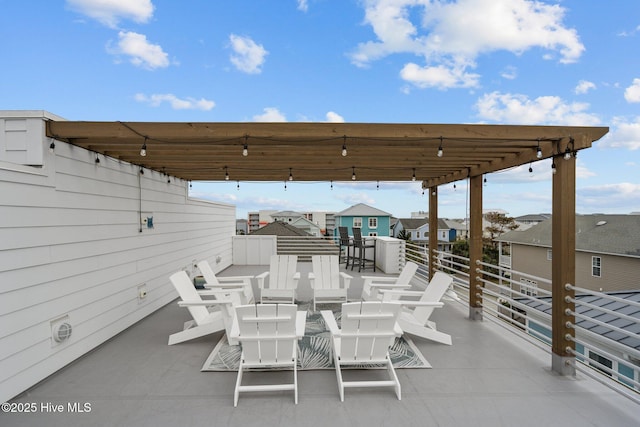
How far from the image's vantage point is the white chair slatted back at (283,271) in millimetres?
5887

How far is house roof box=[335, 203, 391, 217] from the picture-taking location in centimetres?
2233

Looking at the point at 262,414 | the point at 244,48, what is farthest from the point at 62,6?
the point at 262,414

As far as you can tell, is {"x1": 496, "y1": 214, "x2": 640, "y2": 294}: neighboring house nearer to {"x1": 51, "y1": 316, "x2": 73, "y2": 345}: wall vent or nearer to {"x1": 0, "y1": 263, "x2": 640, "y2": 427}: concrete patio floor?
{"x1": 0, "y1": 263, "x2": 640, "y2": 427}: concrete patio floor

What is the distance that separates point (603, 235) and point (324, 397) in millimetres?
14768

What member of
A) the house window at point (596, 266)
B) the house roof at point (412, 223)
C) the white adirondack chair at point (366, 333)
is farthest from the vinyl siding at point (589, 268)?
the house roof at point (412, 223)

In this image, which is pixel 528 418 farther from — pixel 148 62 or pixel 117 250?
pixel 148 62

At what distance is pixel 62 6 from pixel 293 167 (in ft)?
13.4

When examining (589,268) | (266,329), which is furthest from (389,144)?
(589,268)

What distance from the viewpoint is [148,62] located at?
590 cm

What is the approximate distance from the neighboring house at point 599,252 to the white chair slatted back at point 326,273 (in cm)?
738

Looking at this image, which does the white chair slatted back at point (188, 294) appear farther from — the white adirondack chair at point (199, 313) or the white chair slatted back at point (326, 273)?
the white chair slatted back at point (326, 273)

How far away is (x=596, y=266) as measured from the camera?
40.7 ft

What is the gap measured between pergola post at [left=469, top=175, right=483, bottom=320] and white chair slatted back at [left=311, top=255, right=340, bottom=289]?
7.28ft

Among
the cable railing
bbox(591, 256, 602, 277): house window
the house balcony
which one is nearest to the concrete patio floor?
the house balcony
